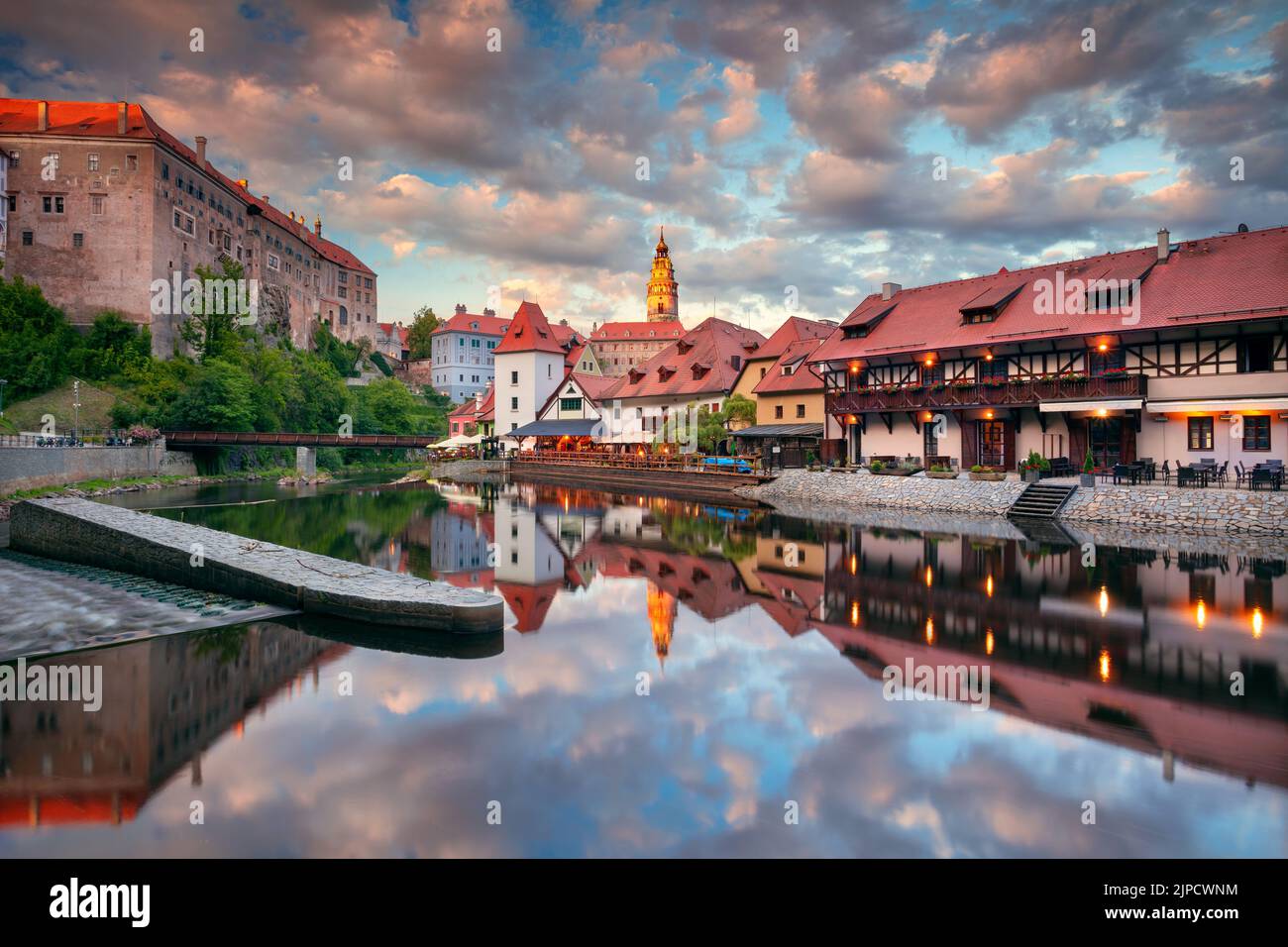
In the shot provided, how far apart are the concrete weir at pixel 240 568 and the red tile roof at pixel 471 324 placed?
90.3 metres

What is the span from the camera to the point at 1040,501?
81.9 ft

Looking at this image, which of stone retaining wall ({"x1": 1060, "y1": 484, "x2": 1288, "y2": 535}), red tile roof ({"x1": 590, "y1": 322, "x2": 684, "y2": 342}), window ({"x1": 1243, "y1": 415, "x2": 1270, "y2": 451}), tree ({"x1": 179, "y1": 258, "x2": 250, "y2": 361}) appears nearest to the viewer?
stone retaining wall ({"x1": 1060, "y1": 484, "x2": 1288, "y2": 535})

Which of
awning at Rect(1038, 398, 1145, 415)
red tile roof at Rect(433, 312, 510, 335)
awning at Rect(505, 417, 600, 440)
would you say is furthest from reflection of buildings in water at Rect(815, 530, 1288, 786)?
red tile roof at Rect(433, 312, 510, 335)

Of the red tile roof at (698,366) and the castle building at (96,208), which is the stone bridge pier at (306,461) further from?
the red tile roof at (698,366)

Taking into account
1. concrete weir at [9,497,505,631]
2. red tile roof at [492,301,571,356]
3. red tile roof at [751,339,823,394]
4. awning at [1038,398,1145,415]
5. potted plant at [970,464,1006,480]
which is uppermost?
red tile roof at [492,301,571,356]

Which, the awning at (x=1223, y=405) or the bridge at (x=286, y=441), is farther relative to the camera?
the bridge at (x=286, y=441)

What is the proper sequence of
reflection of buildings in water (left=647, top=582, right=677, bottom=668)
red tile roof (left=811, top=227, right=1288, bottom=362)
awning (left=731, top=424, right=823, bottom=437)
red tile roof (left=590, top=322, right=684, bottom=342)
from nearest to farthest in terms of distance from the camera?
reflection of buildings in water (left=647, top=582, right=677, bottom=668)
red tile roof (left=811, top=227, right=1288, bottom=362)
awning (left=731, top=424, right=823, bottom=437)
red tile roof (left=590, top=322, right=684, bottom=342)

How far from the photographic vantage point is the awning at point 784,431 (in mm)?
38219

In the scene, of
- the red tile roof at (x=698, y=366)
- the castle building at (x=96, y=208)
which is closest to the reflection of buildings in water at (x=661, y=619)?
the red tile roof at (x=698, y=366)

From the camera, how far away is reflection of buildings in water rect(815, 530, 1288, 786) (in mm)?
7102

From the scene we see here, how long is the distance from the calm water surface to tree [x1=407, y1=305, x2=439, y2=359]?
11203 centimetres

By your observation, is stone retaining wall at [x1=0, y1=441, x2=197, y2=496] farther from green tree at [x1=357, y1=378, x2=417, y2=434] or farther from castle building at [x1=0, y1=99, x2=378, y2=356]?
green tree at [x1=357, y1=378, x2=417, y2=434]

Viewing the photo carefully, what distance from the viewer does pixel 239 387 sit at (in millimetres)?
53281
